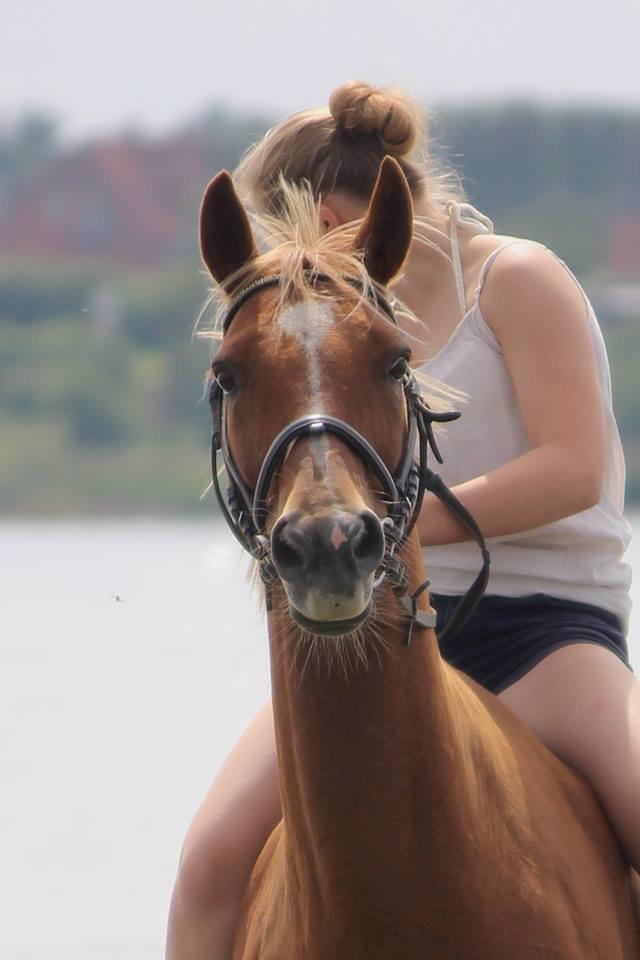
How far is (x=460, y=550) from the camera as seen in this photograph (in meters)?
4.98

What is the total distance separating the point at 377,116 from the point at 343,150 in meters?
0.15

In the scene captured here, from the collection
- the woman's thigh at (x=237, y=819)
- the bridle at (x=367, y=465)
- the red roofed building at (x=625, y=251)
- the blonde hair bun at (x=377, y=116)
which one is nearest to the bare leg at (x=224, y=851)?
the woman's thigh at (x=237, y=819)

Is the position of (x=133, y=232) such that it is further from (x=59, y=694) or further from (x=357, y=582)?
(x=357, y=582)

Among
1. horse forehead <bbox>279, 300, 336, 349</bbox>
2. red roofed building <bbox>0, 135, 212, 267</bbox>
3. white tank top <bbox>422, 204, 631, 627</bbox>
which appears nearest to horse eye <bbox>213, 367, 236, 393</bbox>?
horse forehead <bbox>279, 300, 336, 349</bbox>

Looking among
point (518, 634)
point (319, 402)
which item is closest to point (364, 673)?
point (319, 402)

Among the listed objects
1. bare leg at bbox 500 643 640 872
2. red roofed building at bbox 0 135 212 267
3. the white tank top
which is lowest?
bare leg at bbox 500 643 640 872

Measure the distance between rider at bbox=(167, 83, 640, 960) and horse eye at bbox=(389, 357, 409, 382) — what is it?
609 mm

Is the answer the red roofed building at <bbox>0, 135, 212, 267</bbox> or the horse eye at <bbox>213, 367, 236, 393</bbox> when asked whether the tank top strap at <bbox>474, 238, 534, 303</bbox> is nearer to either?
the horse eye at <bbox>213, 367, 236, 393</bbox>

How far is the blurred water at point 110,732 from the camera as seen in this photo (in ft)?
48.2

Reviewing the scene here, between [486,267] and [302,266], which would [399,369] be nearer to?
[302,266]

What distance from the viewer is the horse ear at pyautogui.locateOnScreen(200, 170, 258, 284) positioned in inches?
161

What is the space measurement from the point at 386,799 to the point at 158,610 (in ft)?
86.2

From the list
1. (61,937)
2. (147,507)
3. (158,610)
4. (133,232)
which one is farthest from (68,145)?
(61,937)

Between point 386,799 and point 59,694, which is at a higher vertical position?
point 59,694
